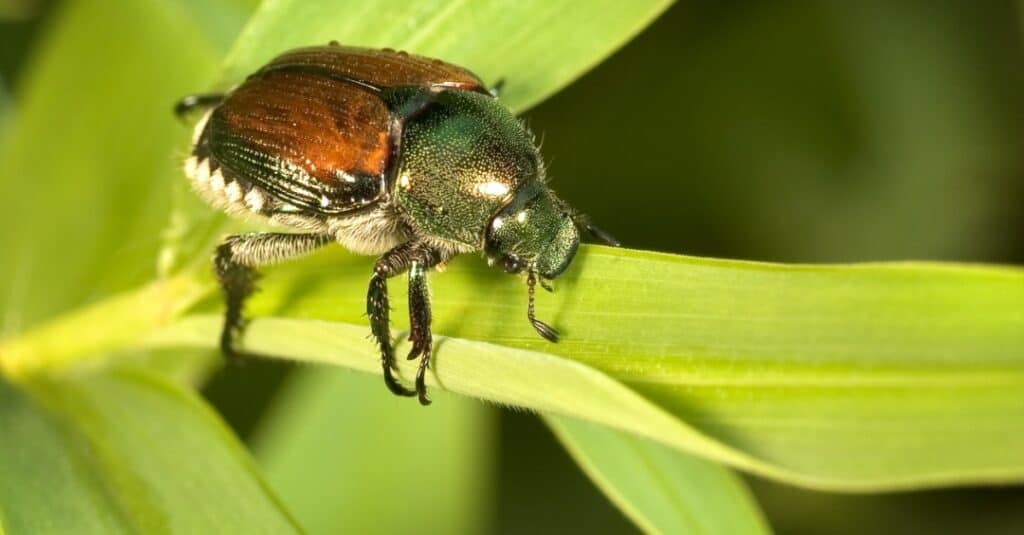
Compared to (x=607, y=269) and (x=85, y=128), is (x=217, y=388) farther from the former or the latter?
(x=607, y=269)

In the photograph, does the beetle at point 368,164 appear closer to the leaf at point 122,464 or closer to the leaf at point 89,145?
the leaf at point 122,464

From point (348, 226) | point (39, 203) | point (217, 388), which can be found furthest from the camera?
point (217, 388)

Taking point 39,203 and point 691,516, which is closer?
point 691,516

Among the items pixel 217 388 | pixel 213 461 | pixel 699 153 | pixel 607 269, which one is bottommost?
pixel 217 388

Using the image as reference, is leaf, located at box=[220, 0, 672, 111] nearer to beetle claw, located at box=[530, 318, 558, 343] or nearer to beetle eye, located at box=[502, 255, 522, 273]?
beetle eye, located at box=[502, 255, 522, 273]

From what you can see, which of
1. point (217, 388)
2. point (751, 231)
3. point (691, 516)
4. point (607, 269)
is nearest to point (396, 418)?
point (217, 388)
